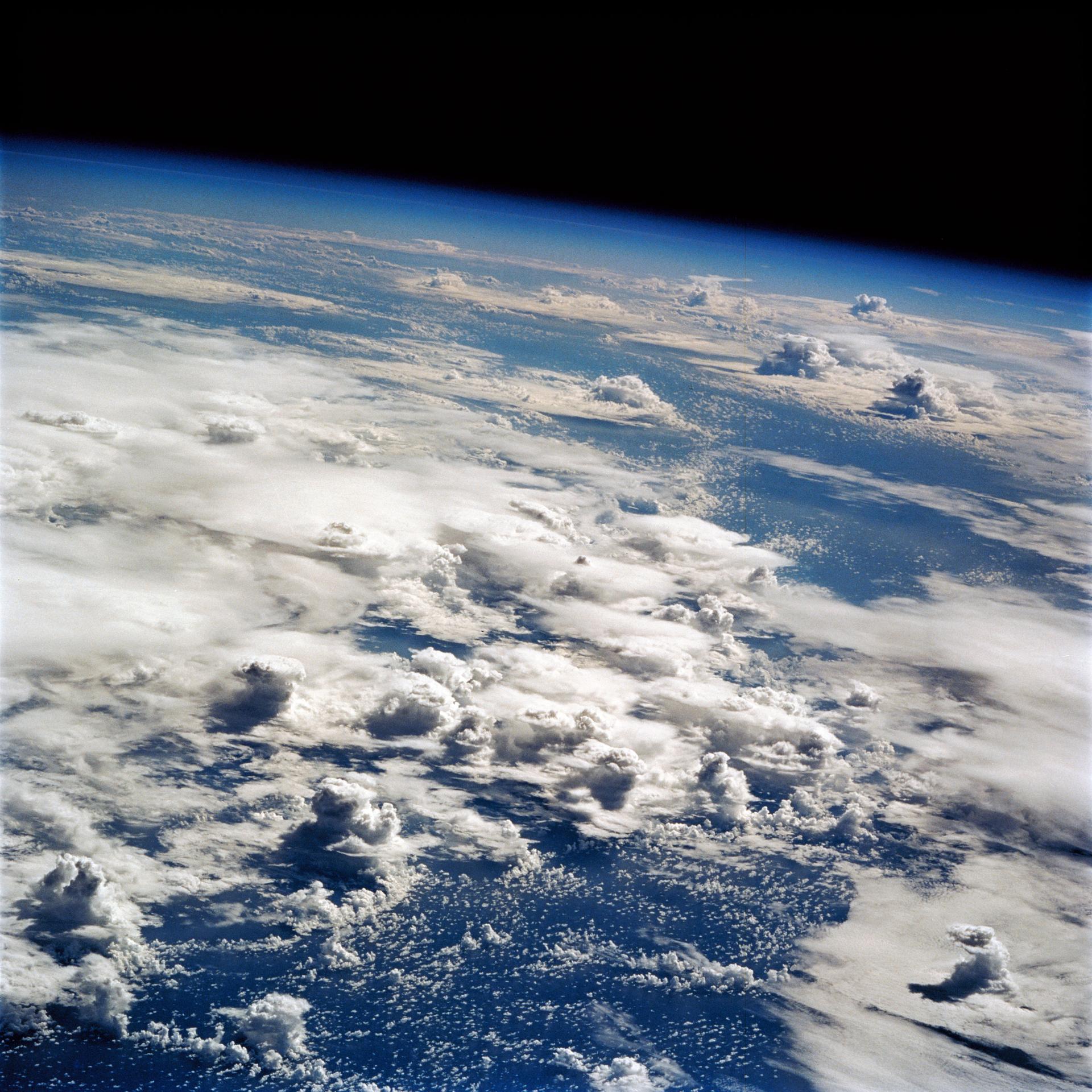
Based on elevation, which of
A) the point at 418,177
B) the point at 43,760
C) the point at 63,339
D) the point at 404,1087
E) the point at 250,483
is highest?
the point at 418,177

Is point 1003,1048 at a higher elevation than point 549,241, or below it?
below

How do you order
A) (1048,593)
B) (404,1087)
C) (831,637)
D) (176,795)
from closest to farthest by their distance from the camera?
(404,1087) → (176,795) → (831,637) → (1048,593)

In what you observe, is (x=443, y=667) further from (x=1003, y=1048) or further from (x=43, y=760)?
(x=1003, y=1048)

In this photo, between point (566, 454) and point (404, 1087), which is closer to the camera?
point (404, 1087)

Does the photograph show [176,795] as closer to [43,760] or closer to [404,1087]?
[43,760]

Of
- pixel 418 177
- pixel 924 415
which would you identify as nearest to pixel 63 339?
pixel 418 177

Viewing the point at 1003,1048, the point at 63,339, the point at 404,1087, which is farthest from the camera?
the point at 63,339
